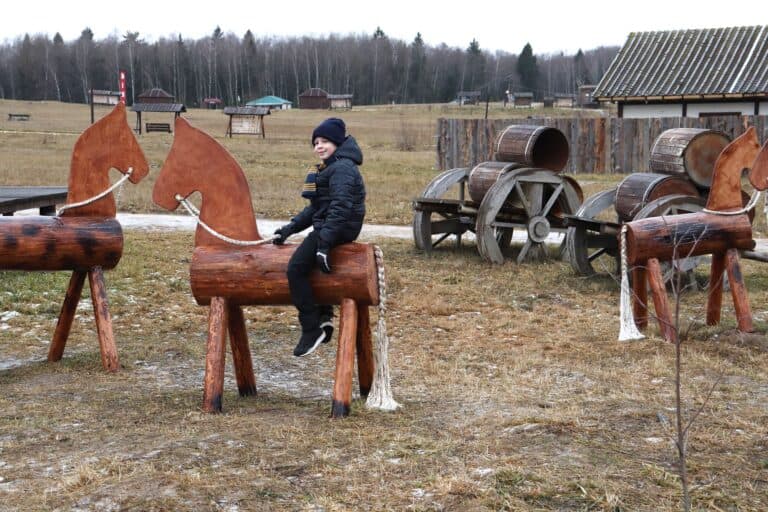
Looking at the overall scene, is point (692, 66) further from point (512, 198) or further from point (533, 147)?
point (533, 147)

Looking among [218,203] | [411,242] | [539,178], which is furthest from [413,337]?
[411,242]

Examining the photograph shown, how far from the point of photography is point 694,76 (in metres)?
27.3

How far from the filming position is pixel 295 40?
129750mm

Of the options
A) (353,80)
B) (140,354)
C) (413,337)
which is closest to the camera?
(140,354)

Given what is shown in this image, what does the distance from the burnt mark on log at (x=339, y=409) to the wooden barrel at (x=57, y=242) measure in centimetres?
248

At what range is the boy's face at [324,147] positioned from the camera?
18.9 feet

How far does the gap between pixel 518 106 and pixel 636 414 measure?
282ft

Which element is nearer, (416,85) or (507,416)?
(507,416)

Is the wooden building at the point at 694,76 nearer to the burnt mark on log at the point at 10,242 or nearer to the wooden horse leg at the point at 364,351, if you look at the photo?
the wooden horse leg at the point at 364,351

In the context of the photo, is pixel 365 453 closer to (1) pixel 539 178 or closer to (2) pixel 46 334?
(2) pixel 46 334

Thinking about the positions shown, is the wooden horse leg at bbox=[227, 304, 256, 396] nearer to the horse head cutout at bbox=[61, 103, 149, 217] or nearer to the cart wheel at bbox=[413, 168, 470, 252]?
the horse head cutout at bbox=[61, 103, 149, 217]

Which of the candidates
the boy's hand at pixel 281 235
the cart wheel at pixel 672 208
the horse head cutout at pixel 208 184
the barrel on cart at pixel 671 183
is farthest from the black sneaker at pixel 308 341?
the barrel on cart at pixel 671 183

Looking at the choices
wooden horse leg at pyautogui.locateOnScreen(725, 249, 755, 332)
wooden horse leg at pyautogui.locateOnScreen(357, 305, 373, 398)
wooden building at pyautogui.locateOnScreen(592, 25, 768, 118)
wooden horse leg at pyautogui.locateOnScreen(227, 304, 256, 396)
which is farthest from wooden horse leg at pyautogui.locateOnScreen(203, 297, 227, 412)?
wooden building at pyautogui.locateOnScreen(592, 25, 768, 118)

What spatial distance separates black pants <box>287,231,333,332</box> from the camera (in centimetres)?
572
